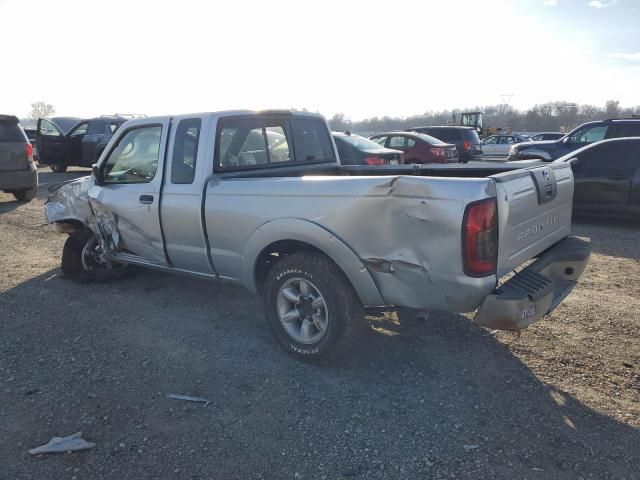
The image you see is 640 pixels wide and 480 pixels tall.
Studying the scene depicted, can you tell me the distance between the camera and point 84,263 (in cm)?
564

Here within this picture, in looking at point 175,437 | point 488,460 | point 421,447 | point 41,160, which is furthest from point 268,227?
point 41,160

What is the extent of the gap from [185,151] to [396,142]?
1177cm

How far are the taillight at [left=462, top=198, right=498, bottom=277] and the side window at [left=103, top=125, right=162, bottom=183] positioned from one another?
3.01m

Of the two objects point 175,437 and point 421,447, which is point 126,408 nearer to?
point 175,437

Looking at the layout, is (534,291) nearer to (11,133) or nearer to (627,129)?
(627,129)

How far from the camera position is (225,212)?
12.6 ft

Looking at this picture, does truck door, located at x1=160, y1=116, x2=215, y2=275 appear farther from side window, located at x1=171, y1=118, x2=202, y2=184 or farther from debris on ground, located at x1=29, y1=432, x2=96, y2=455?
debris on ground, located at x1=29, y1=432, x2=96, y2=455

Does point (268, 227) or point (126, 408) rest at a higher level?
point (268, 227)

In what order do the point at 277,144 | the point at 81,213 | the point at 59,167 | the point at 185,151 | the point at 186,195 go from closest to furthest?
the point at 186,195 → the point at 185,151 → the point at 277,144 → the point at 81,213 → the point at 59,167

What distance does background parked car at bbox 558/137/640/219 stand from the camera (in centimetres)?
793

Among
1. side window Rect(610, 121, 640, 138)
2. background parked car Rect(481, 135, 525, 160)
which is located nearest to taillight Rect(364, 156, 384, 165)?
side window Rect(610, 121, 640, 138)

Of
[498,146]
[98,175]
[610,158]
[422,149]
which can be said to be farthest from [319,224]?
[498,146]

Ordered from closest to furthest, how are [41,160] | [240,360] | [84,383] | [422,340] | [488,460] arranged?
[488,460], [84,383], [240,360], [422,340], [41,160]

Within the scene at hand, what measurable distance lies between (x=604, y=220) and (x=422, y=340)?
612 cm
